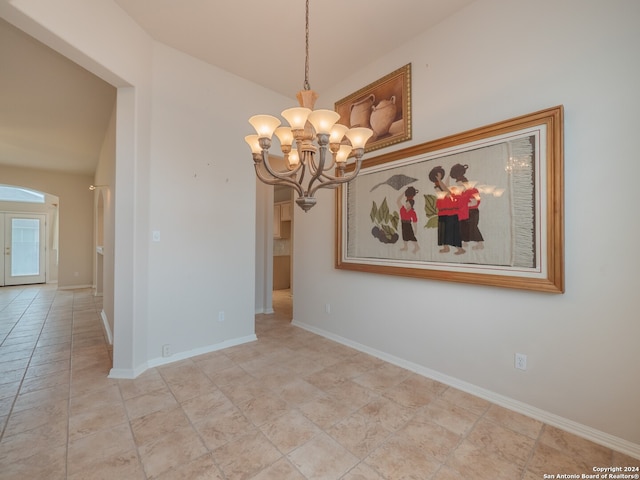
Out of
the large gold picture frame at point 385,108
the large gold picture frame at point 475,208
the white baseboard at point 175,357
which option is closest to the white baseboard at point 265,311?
the white baseboard at point 175,357

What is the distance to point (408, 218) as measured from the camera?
272cm

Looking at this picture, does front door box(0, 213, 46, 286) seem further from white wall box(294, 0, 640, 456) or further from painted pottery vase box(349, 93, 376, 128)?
white wall box(294, 0, 640, 456)

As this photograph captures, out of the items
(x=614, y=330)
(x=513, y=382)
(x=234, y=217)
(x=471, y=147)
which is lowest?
(x=513, y=382)

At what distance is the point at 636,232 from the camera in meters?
1.63

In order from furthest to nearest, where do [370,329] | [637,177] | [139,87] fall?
[370,329], [139,87], [637,177]

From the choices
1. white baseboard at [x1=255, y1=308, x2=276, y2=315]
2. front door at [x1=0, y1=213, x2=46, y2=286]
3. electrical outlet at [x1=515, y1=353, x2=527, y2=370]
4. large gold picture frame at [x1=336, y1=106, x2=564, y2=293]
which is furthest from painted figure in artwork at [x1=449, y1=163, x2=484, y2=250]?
front door at [x1=0, y1=213, x2=46, y2=286]

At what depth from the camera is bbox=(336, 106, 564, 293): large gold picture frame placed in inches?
75.4

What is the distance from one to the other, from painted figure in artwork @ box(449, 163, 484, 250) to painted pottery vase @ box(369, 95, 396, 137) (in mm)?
963

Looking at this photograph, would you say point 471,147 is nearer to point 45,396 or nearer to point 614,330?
point 614,330

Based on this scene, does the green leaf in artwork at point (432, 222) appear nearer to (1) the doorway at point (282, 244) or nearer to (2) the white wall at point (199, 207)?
(2) the white wall at point (199, 207)

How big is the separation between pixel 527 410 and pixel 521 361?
0.34 metres

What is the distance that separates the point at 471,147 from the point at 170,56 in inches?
122

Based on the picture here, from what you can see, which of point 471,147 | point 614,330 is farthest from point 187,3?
point 614,330

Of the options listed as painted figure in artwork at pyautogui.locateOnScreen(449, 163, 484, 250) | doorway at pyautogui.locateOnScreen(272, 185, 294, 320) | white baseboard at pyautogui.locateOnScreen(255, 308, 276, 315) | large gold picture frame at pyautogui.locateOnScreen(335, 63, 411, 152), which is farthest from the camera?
doorway at pyautogui.locateOnScreen(272, 185, 294, 320)
